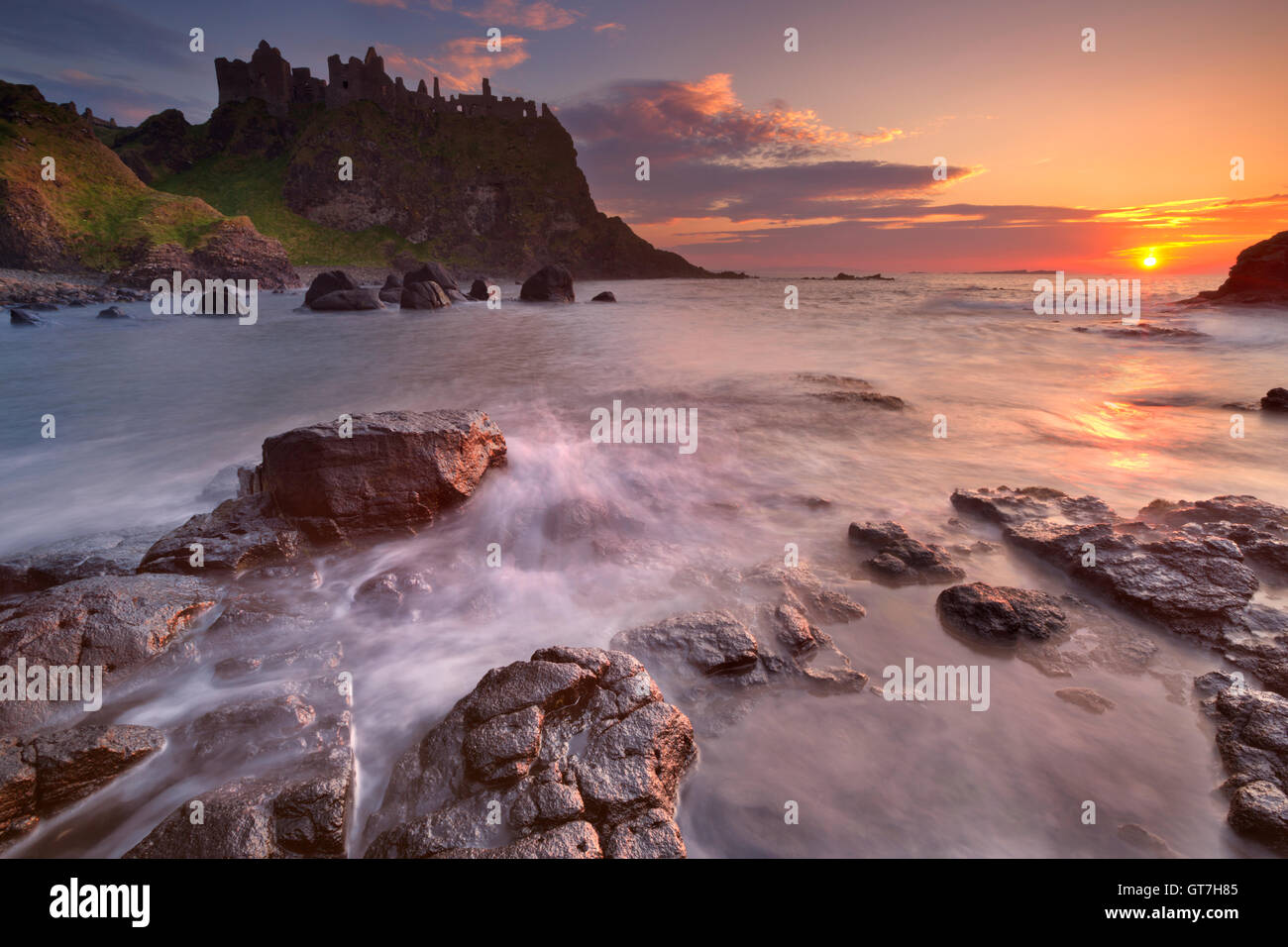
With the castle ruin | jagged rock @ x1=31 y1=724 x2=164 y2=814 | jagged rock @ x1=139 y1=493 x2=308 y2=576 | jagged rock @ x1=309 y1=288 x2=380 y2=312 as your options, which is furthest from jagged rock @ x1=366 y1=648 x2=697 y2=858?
the castle ruin

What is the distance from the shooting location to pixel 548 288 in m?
47.8

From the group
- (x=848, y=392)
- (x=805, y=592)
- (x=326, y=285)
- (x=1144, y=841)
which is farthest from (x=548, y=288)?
(x=1144, y=841)

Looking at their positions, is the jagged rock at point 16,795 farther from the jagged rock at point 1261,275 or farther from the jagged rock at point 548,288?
the jagged rock at point 1261,275

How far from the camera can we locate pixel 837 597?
16.0ft

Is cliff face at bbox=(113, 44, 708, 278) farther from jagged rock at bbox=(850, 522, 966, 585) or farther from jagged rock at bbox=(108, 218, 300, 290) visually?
jagged rock at bbox=(850, 522, 966, 585)

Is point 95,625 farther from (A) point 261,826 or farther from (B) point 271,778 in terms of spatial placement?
(A) point 261,826

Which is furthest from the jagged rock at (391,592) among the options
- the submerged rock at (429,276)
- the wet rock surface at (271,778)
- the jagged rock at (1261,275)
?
the jagged rock at (1261,275)

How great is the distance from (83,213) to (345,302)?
33.2m

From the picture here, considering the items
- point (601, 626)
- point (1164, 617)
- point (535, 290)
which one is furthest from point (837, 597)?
point (535, 290)

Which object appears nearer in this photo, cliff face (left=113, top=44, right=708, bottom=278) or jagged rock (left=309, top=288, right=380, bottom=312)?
jagged rock (left=309, top=288, right=380, bottom=312)

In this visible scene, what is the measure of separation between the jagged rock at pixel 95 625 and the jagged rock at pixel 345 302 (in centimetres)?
A: 3611

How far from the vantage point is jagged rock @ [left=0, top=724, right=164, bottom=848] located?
112 inches

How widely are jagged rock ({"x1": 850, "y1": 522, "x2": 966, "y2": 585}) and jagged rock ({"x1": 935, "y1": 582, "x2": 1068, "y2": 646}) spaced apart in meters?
0.42

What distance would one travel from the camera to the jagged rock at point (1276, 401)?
10.6m
